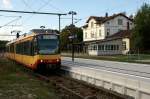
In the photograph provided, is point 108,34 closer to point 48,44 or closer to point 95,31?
point 95,31

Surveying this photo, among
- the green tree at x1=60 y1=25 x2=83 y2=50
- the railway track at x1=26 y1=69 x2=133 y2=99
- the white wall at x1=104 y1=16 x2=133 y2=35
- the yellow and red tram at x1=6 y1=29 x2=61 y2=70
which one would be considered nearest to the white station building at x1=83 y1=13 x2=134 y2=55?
the white wall at x1=104 y1=16 x2=133 y2=35

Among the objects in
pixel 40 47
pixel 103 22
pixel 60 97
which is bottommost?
pixel 60 97

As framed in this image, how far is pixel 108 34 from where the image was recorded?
10012cm

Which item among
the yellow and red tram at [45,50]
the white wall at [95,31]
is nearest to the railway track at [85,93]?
the yellow and red tram at [45,50]

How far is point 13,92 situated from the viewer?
17.2 metres

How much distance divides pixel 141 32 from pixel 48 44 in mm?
51106

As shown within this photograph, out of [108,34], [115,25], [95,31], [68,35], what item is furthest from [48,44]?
[68,35]

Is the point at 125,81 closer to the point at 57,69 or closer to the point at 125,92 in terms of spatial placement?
the point at 125,92

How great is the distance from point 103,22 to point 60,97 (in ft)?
277

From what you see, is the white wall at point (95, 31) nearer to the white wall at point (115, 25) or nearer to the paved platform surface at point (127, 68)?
the white wall at point (115, 25)

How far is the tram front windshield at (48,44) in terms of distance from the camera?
27000 millimetres

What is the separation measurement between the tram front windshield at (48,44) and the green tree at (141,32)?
4932 centimetres

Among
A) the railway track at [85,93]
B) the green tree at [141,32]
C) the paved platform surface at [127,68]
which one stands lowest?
the railway track at [85,93]

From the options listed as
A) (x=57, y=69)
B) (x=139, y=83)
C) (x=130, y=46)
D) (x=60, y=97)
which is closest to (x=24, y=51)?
(x=57, y=69)
